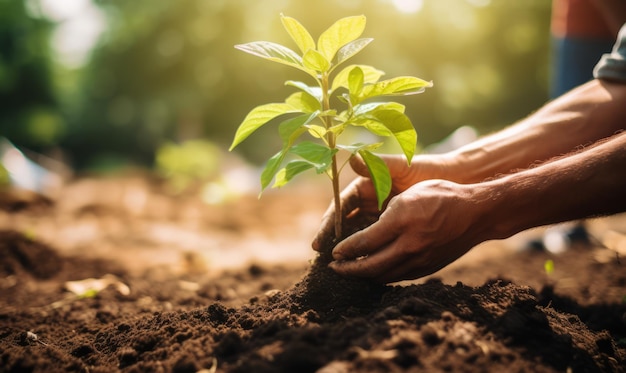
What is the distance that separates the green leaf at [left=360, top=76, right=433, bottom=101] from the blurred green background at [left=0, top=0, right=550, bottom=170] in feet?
25.4

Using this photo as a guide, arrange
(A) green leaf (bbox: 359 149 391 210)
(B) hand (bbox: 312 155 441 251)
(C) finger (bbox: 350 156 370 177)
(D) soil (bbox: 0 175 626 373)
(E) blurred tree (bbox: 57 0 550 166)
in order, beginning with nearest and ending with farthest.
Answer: (D) soil (bbox: 0 175 626 373) → (A) green leaf (bbox: 359 149 391 210) → (C) finger (bbox: 350 156 370 177) → (B) hand (bbox: 312 155 441 251) → (E) blurred tree (bbox: 57 0 550 166)

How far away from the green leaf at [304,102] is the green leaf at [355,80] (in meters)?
0.17

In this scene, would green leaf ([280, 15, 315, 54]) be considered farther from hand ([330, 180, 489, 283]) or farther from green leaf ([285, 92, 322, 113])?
hand ([330, 180, 489, 283])

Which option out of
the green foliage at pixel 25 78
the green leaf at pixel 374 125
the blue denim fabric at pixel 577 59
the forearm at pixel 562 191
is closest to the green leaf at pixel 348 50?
the green leaf at pixel 374 125

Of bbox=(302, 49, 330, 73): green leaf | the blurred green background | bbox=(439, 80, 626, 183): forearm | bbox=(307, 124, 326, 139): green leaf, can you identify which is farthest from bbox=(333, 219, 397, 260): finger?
the blurred green background

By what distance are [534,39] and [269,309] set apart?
35.5ft

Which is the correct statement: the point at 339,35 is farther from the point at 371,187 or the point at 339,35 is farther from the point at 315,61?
the point at 371,187

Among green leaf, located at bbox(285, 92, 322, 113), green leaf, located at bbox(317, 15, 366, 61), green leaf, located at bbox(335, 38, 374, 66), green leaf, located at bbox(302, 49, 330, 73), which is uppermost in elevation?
green leaf, located at bbox(317, 15, 366, 61)

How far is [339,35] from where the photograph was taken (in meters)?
1.71

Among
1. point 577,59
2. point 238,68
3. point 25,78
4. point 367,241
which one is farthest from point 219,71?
point 367,241

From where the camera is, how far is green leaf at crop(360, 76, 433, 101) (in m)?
1.64

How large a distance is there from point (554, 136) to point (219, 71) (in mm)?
8482

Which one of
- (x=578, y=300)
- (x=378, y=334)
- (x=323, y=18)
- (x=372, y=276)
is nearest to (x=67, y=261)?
(x=372, y=276)

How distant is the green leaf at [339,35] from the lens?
1.67m
